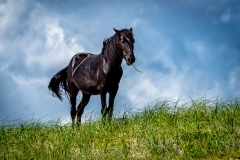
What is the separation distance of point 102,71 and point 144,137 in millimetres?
2298

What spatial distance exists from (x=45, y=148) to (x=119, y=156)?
5.73ft

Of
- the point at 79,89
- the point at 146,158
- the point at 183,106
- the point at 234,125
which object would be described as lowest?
the point at 146,158

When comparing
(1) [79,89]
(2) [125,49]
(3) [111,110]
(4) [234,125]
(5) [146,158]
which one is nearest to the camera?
(5) [146,158]

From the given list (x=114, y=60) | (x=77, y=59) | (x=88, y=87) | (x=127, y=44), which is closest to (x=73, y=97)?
(x=77, y=59)

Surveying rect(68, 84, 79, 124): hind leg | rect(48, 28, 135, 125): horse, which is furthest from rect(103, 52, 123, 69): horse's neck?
rect(68, 84, 79, 124): hind leg

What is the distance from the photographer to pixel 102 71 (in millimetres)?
10297

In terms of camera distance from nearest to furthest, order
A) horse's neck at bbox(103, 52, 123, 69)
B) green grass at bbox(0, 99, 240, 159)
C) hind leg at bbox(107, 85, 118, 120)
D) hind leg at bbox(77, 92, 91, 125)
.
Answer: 1. green grass at bbox(0, 99, 240, 159)
2. horse's neck at bbox(103, 52, 123, 69)
3. hind leg at bbox(107, 85, 118, 120)
4. hind leg at bbox(77, 92, 91, 125)

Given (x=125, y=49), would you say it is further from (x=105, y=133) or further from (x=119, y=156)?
(x=119, y=156)

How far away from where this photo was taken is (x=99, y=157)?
8.02 m

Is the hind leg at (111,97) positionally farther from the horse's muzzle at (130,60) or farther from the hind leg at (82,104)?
the hind leg at (82,104)

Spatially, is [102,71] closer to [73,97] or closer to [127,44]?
[127,44]

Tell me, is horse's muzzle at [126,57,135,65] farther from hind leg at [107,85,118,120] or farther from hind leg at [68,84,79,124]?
hind leg at [68,84,79,124]

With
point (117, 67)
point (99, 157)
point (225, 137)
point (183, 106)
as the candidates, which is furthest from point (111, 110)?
point (225, 137)

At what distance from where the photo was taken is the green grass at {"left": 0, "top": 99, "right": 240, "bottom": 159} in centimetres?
794
